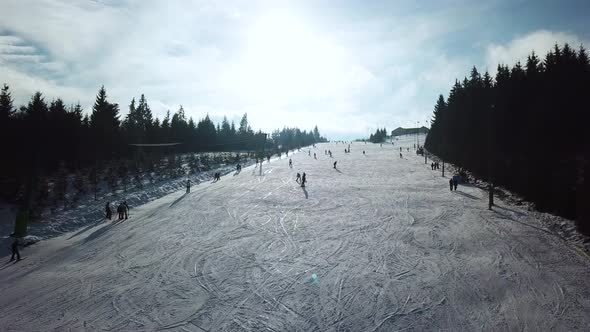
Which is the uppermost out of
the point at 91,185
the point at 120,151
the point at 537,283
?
the point at 120,151

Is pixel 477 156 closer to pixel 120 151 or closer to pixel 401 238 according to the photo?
pixel 401 238

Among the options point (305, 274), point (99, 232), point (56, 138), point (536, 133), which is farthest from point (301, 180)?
point (56, 138)

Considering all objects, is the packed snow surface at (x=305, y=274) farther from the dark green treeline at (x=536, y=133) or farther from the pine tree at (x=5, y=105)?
the pine tree at (x=5, y=105)

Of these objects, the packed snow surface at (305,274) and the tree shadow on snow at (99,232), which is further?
the tree shadow on snow at (99,232)

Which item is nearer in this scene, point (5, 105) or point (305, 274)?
point (305, 274)

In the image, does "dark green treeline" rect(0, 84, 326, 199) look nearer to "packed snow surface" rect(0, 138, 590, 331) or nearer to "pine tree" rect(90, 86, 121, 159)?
"pine tree" rect(90, 86, 121, 159)

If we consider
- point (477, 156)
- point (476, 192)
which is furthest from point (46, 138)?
point (477, 156)

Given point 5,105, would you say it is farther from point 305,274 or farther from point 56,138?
point 305,274

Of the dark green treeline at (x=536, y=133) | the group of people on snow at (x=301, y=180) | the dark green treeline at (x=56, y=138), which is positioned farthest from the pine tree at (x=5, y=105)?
the dark green treeline at (x=536, y=133)
